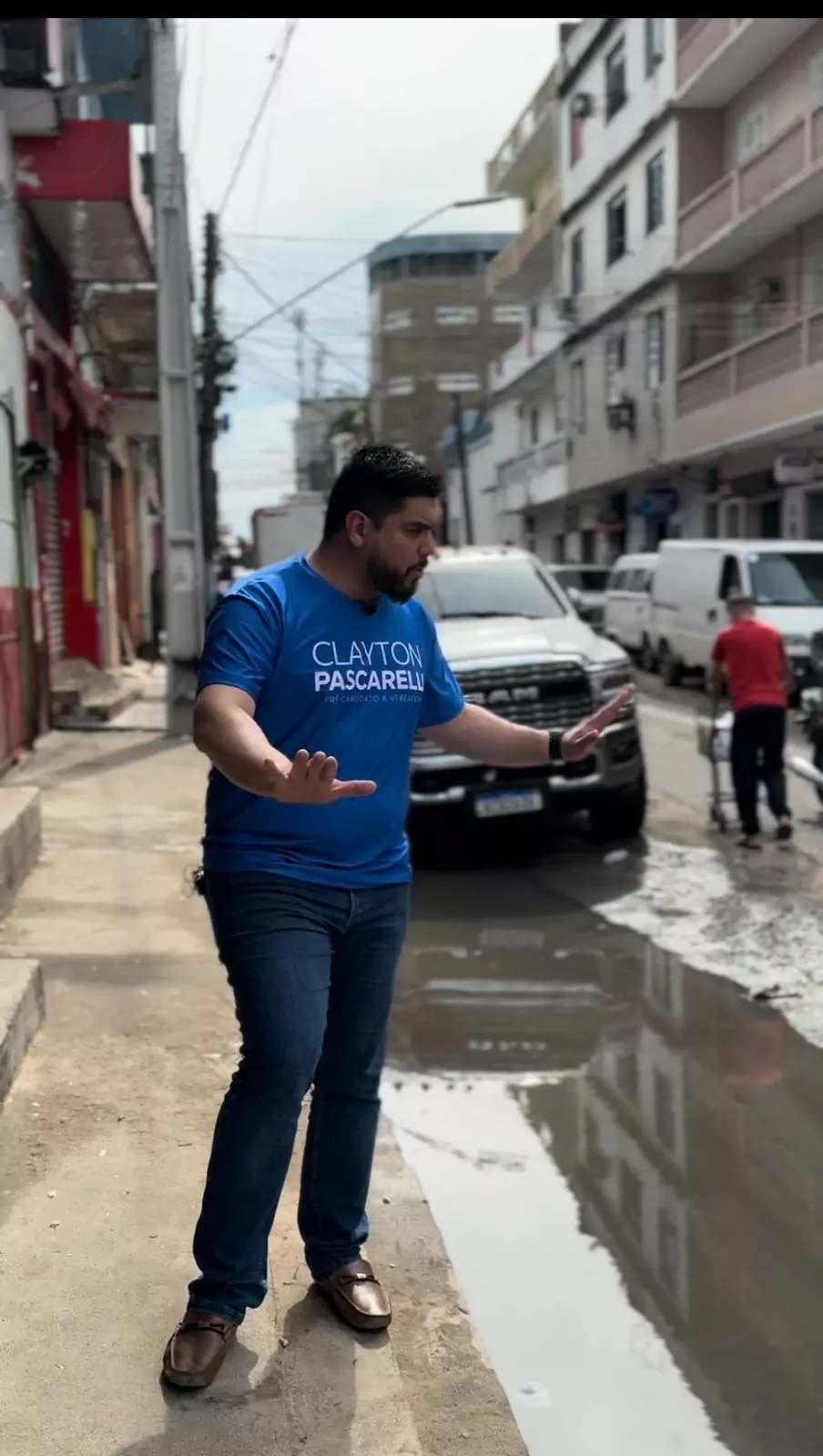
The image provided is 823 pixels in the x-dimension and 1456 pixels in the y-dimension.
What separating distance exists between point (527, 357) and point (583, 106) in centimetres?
814

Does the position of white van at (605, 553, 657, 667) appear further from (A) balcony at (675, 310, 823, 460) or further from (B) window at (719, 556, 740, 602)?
(B) window at (719, 556, 740, 602)

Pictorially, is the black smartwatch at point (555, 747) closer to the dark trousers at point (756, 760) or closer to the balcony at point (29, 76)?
the dark trousers at point (756, 760)

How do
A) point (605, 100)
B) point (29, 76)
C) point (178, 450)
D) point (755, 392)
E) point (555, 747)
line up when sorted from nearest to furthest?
point (555, 747) → point (29, 76) → point (178, 450) → point (755, 392) → point (605, 100)

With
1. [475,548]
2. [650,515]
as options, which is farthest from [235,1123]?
[650,515]

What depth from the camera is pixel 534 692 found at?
27.7 ft

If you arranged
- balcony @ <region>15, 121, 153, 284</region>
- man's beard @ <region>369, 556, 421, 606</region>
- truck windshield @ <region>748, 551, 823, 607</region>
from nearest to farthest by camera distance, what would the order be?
man's beard @ <region>369, 556, 421, 606</region>
balcony @ <region>15, 121, 153, 284</region>
truck windshield @ <region>748, 551, 823, 607</region>

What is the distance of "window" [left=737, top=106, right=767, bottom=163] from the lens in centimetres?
2436

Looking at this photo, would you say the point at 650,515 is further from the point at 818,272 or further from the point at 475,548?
the point at 475,548

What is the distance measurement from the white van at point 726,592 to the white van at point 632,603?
4.87 feet

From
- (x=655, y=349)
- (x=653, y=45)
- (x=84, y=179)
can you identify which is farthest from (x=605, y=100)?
(x=84, y=179)

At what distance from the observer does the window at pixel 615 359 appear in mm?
30953

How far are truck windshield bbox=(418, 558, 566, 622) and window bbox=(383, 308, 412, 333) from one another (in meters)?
67.3

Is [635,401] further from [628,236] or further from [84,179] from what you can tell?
[84,179]

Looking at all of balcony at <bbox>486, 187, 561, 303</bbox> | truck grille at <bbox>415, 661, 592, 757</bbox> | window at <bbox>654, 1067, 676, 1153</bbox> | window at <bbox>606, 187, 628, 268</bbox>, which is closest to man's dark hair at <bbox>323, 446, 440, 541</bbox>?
window at <bbox>654, 1067, 676, 1153</bbox>
